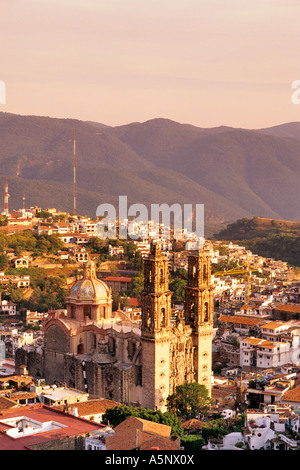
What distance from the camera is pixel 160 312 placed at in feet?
70.9

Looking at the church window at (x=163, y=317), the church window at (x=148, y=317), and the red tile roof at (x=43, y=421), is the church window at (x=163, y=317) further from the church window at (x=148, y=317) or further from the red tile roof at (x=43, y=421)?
the red tile roof at (x=43, y=421)

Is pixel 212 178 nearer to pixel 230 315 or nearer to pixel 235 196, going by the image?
pixel 235 196

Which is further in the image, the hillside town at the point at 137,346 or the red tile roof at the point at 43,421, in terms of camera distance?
the hillside town at the point at 137,346

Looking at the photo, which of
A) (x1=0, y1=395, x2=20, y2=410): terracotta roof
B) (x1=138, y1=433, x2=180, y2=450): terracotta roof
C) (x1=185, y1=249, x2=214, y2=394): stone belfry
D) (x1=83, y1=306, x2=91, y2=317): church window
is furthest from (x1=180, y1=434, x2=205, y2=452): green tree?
(x1=83, y1=306, x2=91, y2=317): church window

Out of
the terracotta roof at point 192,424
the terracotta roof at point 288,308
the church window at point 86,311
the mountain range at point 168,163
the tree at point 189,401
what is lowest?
the terracotta roof at point 192,424

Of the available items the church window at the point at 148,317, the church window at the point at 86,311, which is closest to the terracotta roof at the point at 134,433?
the church window at the point at 148,317

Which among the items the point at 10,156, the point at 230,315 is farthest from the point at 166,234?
the point at 10,156

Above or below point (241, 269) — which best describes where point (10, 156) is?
above

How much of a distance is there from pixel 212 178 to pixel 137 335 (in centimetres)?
11690

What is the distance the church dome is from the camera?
79.3ft

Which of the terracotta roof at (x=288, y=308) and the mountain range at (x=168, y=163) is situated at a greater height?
the mountain range at (x=168, y=163)

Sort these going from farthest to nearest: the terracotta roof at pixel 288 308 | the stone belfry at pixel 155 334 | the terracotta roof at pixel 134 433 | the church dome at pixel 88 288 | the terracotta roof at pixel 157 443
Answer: the terracotta roof at pixel 288 308 < the church dome at pixel 88 288 < the stone belfry at pixel 155 334 < the terracotta roof at pixel 134 433 < the terracotta roof at pixel 157 443

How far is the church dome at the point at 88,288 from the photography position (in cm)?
2416

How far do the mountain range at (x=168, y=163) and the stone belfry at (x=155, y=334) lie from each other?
3012 inches
